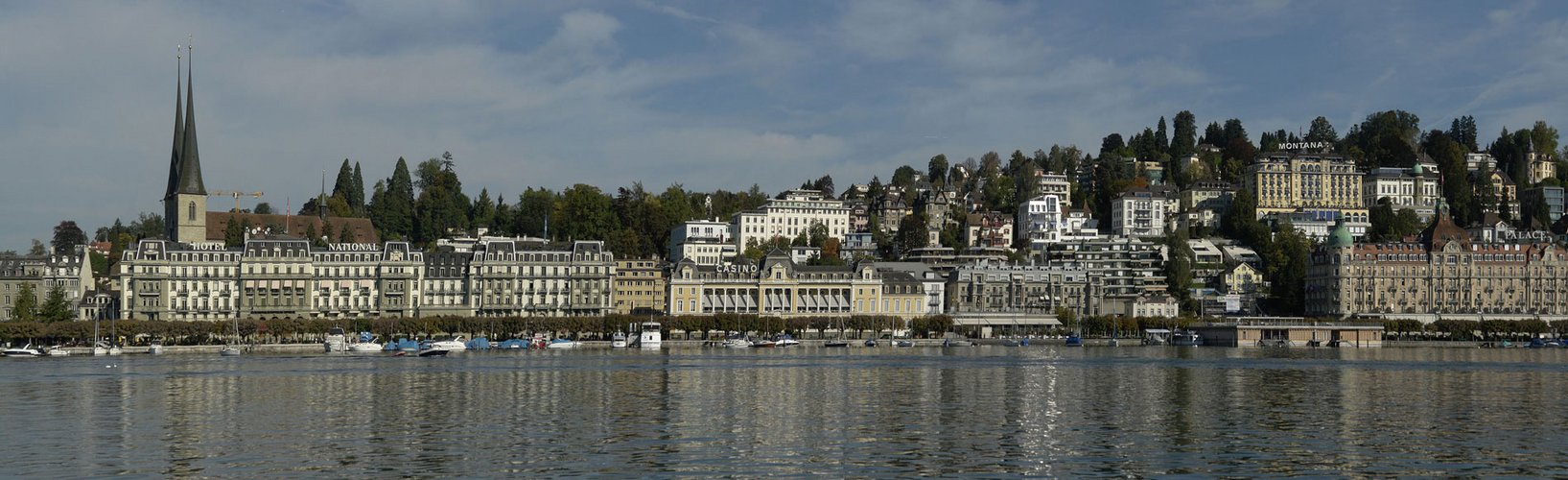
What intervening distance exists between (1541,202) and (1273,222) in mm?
34989

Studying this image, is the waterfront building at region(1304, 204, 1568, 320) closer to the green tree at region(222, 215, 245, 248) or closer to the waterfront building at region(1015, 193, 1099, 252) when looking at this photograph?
the waterfront building at region(1015, 193, 1099, 252)

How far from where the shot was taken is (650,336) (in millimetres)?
121250

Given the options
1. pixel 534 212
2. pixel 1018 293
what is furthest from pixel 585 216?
pixel 1018 293

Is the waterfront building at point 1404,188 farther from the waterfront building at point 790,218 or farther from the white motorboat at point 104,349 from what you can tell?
the white motorboat at point 104,349

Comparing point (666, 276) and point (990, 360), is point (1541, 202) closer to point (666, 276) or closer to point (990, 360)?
point (666, 276)

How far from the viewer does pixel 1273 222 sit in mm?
187375

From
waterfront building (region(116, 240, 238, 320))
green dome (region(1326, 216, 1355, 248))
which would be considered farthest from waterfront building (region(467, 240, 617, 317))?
green dome (region(1326, 216, 1355, 248))

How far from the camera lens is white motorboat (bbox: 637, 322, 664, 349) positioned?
119475mm

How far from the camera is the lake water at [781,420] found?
37000 mm

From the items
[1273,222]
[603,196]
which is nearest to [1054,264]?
[1273,222]

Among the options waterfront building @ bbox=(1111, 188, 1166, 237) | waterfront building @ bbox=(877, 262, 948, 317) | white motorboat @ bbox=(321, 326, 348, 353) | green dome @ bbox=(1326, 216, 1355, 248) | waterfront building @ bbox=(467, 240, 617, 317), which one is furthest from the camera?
waterfront building @ bbox=(1111, 188, 1166, 237)

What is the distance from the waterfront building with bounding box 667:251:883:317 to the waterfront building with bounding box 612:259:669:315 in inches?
134

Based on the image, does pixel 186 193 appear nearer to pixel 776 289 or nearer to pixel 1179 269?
pixel 776 289

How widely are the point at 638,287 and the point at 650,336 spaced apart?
28359 mm
